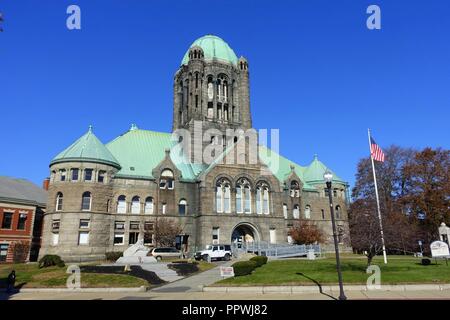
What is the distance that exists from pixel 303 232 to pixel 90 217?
28321 millimetres

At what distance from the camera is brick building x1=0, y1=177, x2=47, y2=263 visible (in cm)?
4678

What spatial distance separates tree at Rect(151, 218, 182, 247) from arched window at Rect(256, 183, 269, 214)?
40.4 feet

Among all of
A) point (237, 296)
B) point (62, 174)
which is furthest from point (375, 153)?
point (62, 174)

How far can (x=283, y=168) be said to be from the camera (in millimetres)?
61219

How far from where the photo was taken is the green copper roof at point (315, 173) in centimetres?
6056

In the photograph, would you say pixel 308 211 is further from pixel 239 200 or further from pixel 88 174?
pixel 88 174

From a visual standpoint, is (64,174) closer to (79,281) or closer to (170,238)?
(170,238)

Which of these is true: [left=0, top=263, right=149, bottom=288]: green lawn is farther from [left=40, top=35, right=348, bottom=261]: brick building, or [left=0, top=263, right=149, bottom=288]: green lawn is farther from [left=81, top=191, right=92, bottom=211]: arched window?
[left=81, top=191, right=92, bottom=211]: arched window

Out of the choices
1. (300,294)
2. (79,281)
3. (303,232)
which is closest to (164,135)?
(303,232)

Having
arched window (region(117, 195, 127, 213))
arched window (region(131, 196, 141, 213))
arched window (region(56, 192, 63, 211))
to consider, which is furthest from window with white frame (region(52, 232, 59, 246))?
arched window (region(131, 196, 141, 213))

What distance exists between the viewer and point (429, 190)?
54.3m

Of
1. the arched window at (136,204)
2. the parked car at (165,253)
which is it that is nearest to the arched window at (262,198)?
the parked car at (165,253)

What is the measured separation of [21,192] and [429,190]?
61849 millimetres

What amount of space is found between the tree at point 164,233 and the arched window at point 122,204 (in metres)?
4.61
